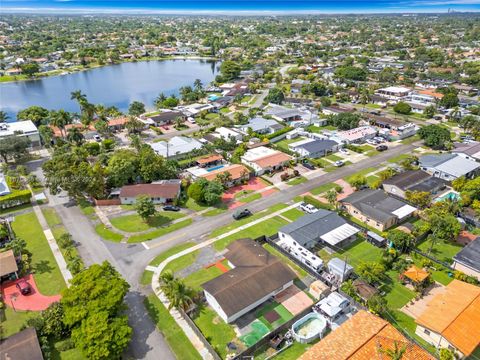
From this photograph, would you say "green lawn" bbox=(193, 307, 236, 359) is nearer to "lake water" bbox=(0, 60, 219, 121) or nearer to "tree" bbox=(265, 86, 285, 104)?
"tree" bbox=(265, 86, 285, 104)

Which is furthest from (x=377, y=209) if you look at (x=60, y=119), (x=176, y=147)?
(x=60, y=119)

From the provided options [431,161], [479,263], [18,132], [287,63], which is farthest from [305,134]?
[287,63]

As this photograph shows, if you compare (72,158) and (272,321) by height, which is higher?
(72,158)

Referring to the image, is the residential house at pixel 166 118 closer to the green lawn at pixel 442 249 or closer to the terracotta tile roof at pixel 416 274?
the green lawn at pixel 442 249

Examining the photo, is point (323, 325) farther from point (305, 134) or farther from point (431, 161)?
point (305, 134)

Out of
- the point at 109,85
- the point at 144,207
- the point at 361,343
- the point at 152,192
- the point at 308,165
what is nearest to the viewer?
the point at 361,343

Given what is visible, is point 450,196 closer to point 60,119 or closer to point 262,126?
point 262,126

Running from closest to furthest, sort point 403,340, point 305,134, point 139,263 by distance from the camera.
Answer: point 403,340 → point 139,263 → point 305,134

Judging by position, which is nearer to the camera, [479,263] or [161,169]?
[479,263]
